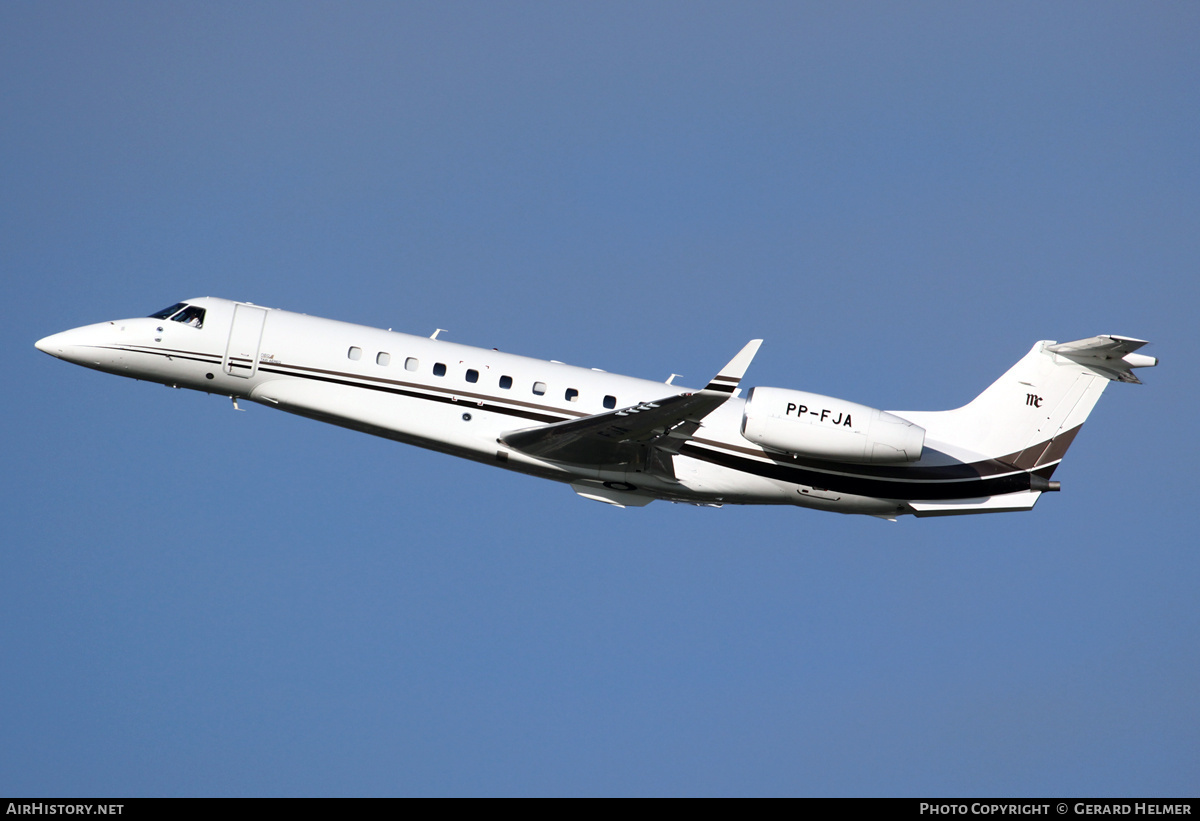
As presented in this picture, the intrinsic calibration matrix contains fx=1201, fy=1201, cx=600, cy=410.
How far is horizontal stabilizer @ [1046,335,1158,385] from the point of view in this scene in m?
21.5

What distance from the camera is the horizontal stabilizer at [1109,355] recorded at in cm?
2145

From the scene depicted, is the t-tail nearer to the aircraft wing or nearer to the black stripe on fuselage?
the black stripe on fuselage

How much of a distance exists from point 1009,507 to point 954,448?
4.84 feet

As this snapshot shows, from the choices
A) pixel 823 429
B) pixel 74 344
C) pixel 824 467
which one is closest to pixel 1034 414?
pixel 824 467

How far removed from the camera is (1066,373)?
22859 mm

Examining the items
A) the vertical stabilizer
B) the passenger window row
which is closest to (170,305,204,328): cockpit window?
the passenger window row

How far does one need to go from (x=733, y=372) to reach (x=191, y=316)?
10791mm

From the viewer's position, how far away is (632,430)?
20.7m

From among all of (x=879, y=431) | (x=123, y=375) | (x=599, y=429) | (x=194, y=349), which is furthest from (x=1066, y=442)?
(x=123, y=375)

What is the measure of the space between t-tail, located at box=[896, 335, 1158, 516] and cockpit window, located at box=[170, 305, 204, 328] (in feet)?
45.5

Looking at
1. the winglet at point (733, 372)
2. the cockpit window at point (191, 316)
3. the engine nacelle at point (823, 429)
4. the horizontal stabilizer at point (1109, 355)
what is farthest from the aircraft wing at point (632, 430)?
the horizontal stabilizer at point (1109, 355)

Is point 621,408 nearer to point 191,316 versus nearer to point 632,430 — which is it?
point 632,430

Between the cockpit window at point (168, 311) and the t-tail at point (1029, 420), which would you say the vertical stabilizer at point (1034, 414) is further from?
the cockpit window at point (168, 311)
